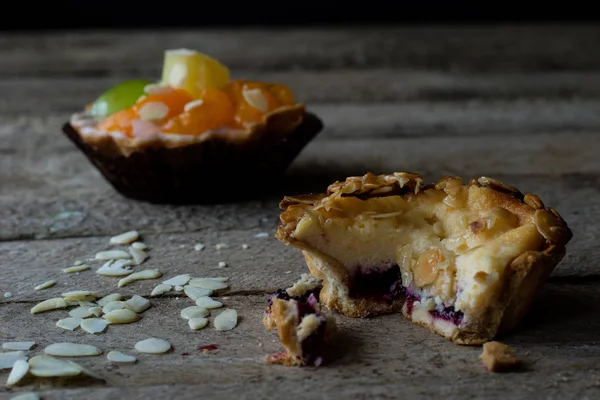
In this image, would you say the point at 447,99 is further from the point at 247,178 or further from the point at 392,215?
the point at 392,215

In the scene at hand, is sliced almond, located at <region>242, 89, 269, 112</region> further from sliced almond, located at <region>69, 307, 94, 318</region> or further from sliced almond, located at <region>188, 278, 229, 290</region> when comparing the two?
sliced almond, located at <region>69, 307, 94, 318</region>

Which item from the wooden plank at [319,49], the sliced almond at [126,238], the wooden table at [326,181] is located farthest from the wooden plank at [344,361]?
the wooden plank at [319,49]

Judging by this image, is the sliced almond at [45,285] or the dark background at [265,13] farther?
the dark background at [265,13]

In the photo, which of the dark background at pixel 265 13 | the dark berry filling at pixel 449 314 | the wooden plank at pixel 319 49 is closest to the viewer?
the dark berry filling at pixel 449 314

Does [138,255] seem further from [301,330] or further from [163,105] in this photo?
[301,330]

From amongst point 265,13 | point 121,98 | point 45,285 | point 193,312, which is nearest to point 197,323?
point 193,312

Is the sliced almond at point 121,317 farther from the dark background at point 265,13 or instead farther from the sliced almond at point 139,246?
the dark background at point 265,13

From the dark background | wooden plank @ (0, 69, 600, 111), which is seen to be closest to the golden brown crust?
wooden plank @ (0, 69, 600, 111)
